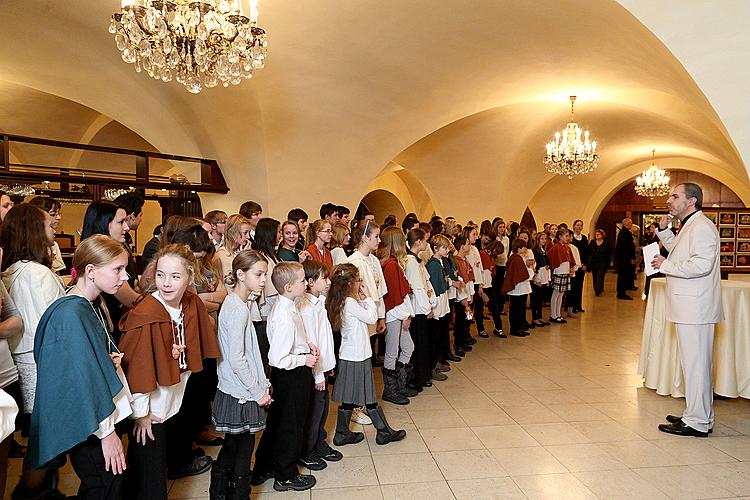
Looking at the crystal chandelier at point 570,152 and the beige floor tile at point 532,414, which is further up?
the crystal chandelier at point 570,152

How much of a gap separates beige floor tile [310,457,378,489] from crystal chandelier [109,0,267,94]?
116 inches

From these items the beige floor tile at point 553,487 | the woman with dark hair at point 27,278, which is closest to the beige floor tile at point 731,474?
the beige floor tile at point 553,487

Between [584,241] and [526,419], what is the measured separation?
8601 mm

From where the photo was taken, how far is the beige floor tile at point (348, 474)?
3.35 meters

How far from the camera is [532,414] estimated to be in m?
4.60

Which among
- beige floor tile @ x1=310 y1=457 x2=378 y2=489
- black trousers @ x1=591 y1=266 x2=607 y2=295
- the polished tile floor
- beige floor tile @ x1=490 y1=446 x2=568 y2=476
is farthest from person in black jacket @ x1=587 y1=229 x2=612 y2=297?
beige floor tile @ x1=310 y1=457 x2=378 y2=489

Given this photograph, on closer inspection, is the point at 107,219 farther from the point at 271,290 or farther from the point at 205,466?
the point at 205,466

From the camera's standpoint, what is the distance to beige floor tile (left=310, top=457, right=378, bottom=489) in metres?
3.35

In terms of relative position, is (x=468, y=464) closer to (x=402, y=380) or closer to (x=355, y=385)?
(x=355, y=385)

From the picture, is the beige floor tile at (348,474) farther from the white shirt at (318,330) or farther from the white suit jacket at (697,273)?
the white suit jacket at (697,273)

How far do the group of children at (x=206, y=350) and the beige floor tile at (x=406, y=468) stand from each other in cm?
26

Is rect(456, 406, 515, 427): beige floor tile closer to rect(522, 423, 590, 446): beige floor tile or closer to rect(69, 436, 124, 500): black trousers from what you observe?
rect(522, 423, 590, 446): beige floor tile

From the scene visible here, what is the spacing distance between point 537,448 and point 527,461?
254 mm

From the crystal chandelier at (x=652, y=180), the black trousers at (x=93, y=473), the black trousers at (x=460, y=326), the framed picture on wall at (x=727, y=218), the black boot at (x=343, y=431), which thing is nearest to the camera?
the black trousers at (x=93, y=473)
